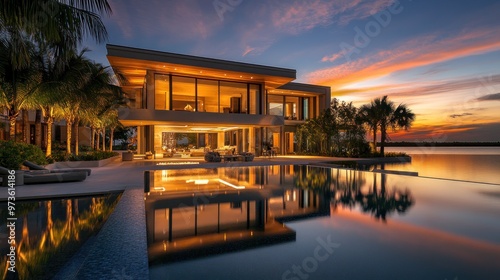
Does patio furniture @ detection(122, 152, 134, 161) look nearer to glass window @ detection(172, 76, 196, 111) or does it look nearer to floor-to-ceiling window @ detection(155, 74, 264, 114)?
floor-to-ceiling window @ detection(155, 74, 264, 114)

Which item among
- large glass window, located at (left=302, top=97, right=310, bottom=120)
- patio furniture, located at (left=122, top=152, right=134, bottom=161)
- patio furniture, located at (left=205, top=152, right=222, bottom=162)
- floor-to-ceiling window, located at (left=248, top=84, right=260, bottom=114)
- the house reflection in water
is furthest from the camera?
large glass window, located at (left=302, top=97, right=310, bottom=120)

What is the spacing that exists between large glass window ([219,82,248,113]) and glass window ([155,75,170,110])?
4161mm

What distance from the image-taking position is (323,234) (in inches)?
177

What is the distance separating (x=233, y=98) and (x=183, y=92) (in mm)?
4103

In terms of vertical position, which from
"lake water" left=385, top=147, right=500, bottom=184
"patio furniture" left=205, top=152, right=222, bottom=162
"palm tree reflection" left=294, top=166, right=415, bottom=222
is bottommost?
"lake water" left=385, top=147, right=500, bottom=184

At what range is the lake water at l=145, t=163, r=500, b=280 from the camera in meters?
3.32

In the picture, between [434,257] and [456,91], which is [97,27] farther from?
[456,91]

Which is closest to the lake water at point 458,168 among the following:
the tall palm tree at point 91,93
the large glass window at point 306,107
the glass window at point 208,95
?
the large glass window at point 306,107

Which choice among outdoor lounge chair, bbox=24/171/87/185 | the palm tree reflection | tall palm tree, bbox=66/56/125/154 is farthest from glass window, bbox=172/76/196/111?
the palm tree reflection

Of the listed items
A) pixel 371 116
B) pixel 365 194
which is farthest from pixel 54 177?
pixel 371 116

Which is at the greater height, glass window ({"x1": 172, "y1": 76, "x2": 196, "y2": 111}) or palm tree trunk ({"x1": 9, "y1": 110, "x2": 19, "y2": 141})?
glass window ({"x1": 172, "y1": 76, "x2": 196, "y2": 111})

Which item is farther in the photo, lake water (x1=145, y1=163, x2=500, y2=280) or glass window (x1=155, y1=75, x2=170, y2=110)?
glass window (x1=155, y1=75, x2=170, y2=110)

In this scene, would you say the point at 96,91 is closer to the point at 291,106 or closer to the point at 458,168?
the point at 291,106

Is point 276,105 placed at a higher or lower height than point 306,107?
higher
